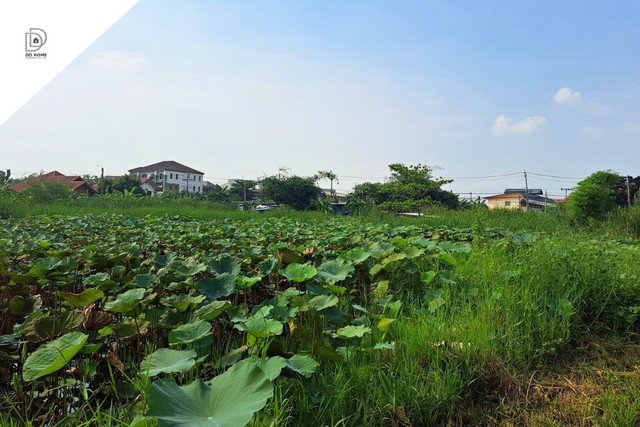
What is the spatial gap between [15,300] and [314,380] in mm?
1175

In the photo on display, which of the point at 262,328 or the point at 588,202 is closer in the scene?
the point at 262,328

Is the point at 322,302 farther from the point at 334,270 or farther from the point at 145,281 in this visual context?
the point at 145,281

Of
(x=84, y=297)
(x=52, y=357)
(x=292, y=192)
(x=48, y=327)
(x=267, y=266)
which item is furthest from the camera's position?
(x=292, y=192)

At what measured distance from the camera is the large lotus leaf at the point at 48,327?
1239 millimetres

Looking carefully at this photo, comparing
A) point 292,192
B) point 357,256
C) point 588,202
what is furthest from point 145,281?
point 292,192

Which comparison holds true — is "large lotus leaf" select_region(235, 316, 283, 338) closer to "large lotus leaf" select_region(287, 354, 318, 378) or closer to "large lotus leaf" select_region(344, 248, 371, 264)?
"large lotus leaf" select_region(287, 354, 318, 378)

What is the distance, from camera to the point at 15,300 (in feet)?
4.92

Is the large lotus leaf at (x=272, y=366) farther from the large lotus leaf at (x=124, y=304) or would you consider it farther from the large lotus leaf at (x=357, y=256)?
the large lotus leaf at (x=357, y=256)

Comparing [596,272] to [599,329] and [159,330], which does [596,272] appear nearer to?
[599,329]

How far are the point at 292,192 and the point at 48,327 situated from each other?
31233 mm

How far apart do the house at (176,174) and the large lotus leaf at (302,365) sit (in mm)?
63822

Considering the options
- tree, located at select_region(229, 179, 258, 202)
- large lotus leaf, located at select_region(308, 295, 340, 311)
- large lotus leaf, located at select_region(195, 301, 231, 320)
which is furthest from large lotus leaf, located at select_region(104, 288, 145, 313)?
tree, located at select_region(229, 179, 258, 202)

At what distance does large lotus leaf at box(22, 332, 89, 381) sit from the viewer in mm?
1033

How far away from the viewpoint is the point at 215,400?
92cm
